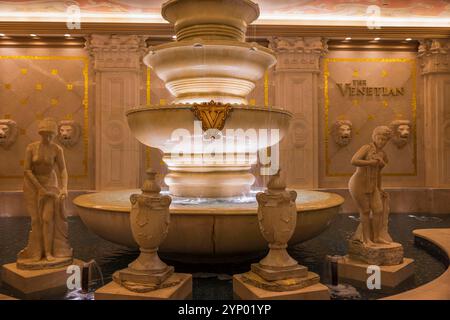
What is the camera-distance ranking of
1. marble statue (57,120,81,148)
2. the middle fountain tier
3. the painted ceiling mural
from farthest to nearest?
1. marble statue (57,120,81,148)
2. the painted ceiling mural
3. the middle fountain tier

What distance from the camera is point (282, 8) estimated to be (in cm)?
831

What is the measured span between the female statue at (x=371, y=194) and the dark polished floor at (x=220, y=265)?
0.45m

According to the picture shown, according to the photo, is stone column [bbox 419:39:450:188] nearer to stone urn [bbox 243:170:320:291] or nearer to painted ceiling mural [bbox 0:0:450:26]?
painted ceiling mural [bbox 0:0:450:26]

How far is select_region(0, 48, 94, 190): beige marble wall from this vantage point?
28.5 ft

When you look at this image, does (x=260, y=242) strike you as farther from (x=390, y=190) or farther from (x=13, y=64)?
(x=13, y=64)

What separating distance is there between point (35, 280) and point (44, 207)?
613 millimetres

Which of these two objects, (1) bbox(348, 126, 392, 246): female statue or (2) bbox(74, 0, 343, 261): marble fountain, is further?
(2) bbox(74, 0, 343, 261): marble fountain

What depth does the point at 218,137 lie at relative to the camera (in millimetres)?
4355

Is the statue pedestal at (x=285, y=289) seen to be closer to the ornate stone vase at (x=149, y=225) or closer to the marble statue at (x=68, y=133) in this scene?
the ornate stone vase at (x=149, y=225)

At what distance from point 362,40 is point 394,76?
1109 mm

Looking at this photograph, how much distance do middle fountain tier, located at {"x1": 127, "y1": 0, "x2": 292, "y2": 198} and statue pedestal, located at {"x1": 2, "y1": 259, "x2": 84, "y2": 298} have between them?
5.91ft

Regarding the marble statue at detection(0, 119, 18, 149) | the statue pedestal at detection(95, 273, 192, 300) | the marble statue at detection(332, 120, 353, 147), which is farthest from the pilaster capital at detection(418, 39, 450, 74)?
the marble statue at detection(0, 119, 18, 149)
